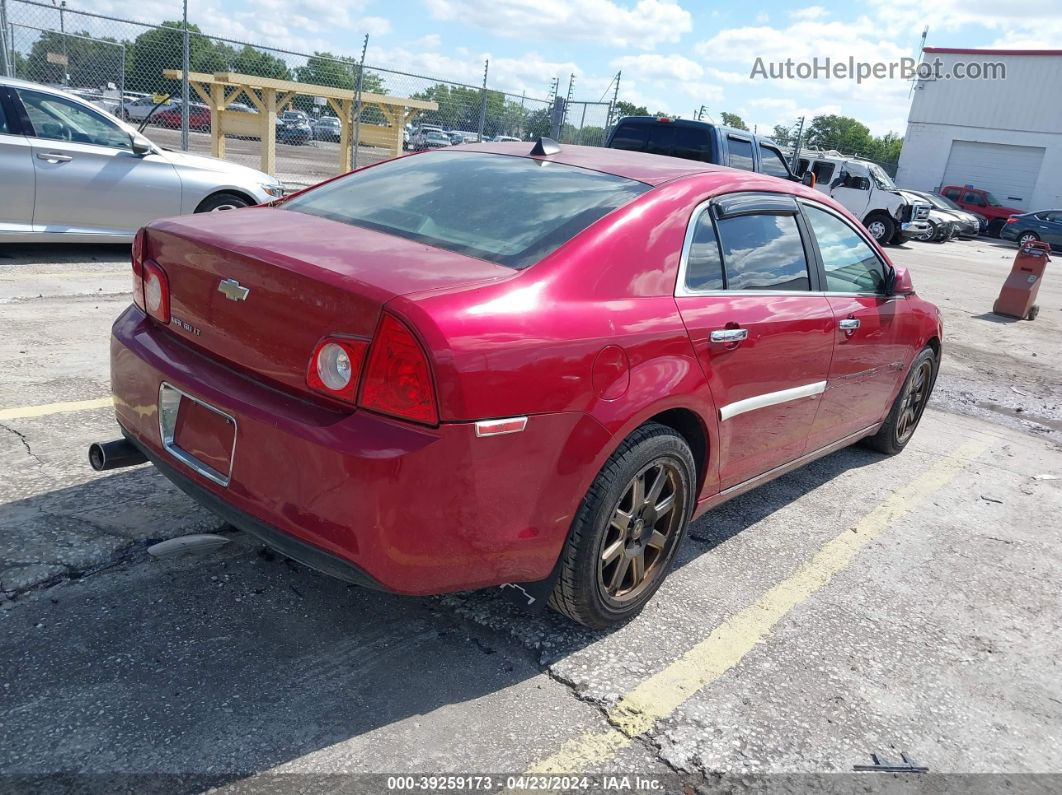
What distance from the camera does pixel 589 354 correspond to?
8.55ft

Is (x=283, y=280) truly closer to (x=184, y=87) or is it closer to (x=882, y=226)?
(x=184, y=87)

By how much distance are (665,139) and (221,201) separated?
5.94 meters

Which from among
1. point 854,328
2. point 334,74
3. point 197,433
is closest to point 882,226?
point 334,74

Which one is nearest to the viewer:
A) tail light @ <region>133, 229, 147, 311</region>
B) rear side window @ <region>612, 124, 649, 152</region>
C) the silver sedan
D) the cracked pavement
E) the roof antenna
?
the cracked pavement

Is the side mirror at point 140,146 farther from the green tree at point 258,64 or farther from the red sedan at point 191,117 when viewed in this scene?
the red sedan at point 191,117

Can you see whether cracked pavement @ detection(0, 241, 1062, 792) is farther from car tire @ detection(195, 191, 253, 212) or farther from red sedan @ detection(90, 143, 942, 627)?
car tire @ detection(195, 191, 253, 212)

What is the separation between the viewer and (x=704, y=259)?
3.25 m

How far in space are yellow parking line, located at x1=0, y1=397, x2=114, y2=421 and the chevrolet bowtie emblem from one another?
1934mm

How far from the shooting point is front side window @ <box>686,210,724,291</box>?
10.4ft

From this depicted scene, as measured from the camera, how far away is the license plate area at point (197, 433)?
259 centimetres

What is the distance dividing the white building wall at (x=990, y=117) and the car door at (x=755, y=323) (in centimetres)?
3908

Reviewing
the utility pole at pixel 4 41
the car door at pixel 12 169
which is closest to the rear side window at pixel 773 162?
the car door at pixel 12 169

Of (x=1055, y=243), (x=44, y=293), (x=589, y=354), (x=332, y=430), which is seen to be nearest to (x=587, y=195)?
(x=589, y=354)

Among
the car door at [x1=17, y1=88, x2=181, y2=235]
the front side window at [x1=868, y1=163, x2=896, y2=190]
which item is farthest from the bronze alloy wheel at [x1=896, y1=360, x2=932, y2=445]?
the front side window at [x1=868, y1=163, x2=896, y2=190]
